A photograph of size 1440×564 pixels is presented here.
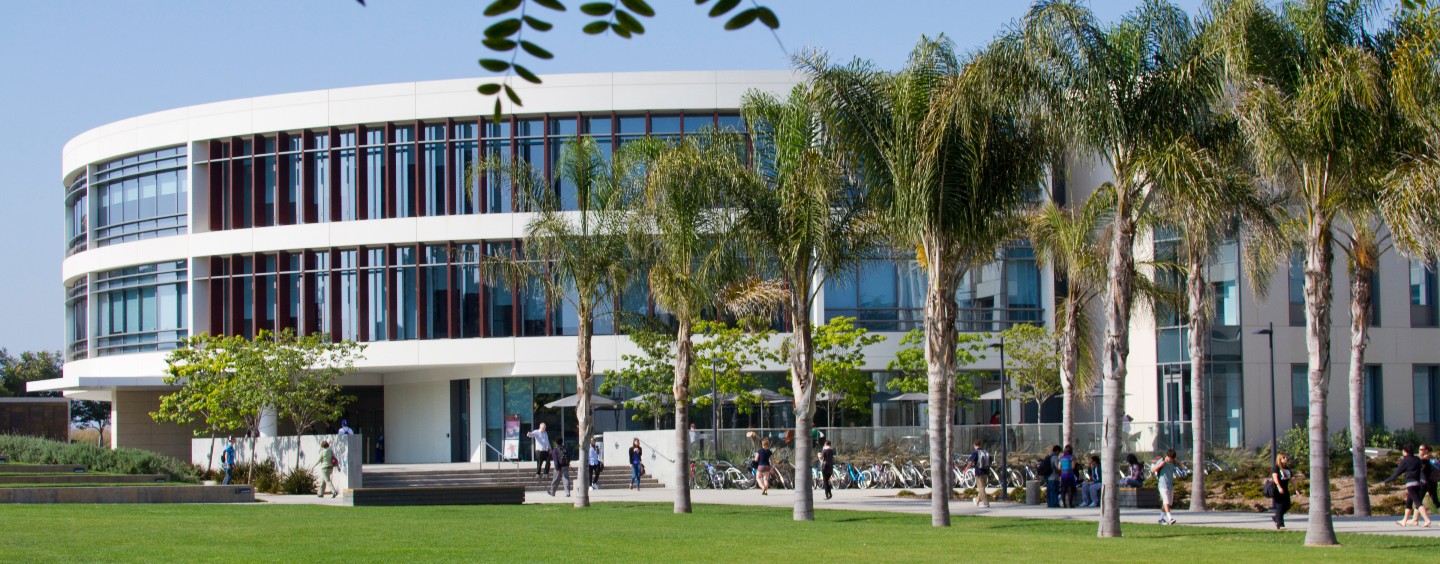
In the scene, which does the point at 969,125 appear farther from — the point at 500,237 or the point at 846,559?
the point at 500,237

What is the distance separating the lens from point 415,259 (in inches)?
1959

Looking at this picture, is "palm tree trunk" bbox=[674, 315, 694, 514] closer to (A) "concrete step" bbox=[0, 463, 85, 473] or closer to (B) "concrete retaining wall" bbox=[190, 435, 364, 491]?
(B) "concrete retaining wall" bbox=[190, 435, 364, 491]

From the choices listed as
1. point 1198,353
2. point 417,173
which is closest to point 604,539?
point 1198,353

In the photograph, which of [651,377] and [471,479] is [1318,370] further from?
[471,479]

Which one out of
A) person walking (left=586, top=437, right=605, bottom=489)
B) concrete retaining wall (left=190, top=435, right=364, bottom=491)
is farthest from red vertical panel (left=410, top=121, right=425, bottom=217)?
person walking (left=586, top=437, right=605, bottom=489)

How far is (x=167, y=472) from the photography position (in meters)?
39.2

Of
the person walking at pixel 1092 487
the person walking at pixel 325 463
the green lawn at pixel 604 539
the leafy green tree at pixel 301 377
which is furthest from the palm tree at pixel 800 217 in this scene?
the leafy green tree at pixel 301 377

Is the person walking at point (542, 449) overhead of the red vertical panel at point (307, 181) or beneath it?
beneath

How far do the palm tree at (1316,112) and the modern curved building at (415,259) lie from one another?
1015 inches

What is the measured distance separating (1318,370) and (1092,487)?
9.99m

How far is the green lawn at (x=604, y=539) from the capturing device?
1742 centimetres

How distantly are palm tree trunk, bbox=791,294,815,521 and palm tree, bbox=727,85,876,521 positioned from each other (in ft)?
0.05

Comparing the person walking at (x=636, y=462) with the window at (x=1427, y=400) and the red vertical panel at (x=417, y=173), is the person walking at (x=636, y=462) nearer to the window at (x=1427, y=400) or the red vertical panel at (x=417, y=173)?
the red vertical panel at (x=417, y=173)

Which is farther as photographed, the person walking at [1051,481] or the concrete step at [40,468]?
the concrete step at [40,468]
